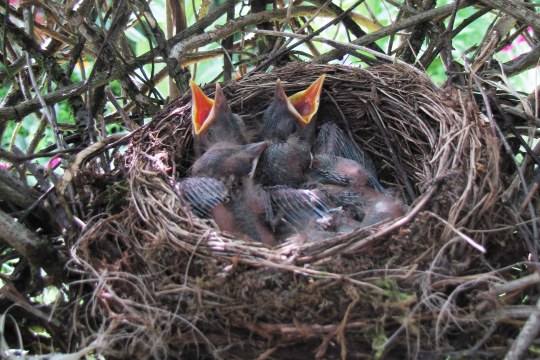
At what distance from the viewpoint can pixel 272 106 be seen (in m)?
2.14

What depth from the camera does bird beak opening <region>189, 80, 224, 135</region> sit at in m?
2.01

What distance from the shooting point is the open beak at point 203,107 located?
6.60 feet

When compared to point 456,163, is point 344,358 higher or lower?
lower

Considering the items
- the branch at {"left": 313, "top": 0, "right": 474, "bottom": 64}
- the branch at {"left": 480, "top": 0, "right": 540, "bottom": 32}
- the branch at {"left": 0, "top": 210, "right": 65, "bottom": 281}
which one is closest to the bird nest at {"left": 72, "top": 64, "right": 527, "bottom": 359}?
the branch at {"left": 0, "top": 210, "right": 65, "bottom": 281}

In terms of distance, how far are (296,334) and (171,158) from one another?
2.58ft

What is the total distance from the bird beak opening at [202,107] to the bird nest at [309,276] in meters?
0.29

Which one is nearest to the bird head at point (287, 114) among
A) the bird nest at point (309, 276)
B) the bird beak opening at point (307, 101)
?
the bird beak opening at point (307, 101)

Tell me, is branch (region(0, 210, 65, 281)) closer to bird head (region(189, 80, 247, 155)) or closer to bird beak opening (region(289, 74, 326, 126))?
bird head (region(189, 80, 247, 155))

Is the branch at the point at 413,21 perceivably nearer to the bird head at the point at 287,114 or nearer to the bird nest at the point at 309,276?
the bird head at the point at 287,114

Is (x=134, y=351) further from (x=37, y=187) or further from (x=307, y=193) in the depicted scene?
(x=307, y=193)

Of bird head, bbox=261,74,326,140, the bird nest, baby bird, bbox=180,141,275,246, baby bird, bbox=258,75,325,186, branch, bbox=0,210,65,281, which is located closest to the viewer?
the bird nest

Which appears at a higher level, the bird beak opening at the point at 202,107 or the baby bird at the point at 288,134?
the bird beak opening at the point at 202,107

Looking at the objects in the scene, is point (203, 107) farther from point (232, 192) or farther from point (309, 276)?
point (309, 276)

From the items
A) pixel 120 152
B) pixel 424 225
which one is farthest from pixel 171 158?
pixel 424 225
